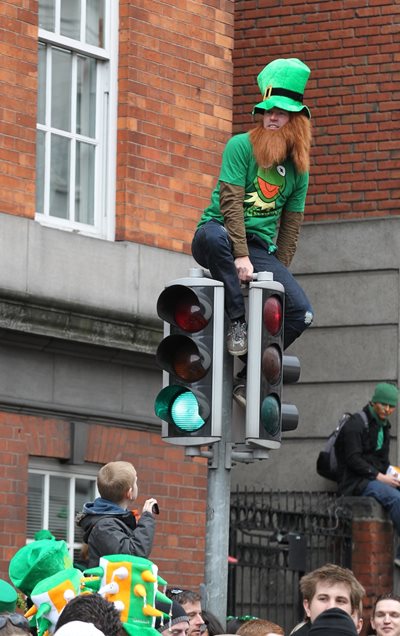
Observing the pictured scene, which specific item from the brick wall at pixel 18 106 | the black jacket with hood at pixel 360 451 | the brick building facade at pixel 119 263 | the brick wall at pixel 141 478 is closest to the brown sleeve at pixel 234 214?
the brick building facade at pixel 119 263

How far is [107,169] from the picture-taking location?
14359 millimetres

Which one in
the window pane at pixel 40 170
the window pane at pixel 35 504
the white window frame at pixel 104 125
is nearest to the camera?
the window pane at pixel 35 504

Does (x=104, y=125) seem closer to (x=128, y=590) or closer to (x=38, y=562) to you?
(x=38, y=562)

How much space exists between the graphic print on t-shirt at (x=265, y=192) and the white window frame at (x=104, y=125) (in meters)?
4.47

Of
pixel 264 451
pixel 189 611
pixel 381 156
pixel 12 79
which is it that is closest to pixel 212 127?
pixel 12 79

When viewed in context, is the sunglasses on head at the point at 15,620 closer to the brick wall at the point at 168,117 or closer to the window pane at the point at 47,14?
the brick wall at the point at 168,117

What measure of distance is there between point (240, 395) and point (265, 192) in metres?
1.22

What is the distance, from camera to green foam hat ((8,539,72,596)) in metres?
9.02

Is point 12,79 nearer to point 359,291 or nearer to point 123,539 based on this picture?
point 123,539

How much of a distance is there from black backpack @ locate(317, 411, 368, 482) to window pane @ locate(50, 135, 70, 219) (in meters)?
4.17

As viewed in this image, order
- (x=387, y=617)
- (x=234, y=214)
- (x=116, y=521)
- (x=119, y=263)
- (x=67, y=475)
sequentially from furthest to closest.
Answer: (x=119, y=263)
(x=67, y=475)
(x=387, y=617)
(x=116, y=521)
(x=234, y=214)

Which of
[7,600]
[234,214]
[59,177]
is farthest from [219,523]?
[59,177]

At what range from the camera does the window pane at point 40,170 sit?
13.9 metres

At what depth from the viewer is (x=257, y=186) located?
9.67 meters
